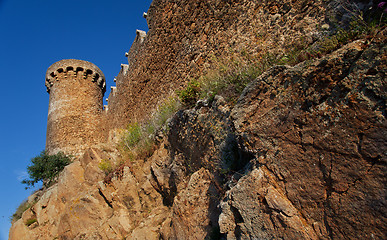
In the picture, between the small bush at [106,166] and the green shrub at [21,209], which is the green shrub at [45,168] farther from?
the small bush at [106,166]

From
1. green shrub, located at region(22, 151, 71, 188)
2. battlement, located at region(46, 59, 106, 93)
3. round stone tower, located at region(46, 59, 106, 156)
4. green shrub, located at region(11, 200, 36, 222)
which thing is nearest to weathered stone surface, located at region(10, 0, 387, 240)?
green shrub, located at region(11, 200, 36, 222)

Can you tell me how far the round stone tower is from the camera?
1447 centimetres

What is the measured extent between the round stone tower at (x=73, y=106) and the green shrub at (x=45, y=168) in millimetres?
915

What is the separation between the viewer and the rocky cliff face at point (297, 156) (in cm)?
206

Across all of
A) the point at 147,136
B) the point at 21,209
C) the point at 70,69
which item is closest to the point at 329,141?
the point at 147,136

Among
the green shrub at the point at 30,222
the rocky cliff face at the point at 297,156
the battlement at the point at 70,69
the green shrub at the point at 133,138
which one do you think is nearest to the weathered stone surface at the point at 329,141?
the rocky cliff face at the point at 297,156

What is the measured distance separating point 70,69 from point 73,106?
2.72m

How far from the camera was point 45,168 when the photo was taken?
1268cm

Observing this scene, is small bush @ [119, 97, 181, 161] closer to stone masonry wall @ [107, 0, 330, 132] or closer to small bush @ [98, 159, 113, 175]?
small bush @ [98, 159, 113, 175]

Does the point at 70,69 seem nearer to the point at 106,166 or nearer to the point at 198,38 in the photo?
the point at 106,166

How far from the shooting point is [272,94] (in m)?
2.87

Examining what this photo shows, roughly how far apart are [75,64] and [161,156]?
43.4 feet

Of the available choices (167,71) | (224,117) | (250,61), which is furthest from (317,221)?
(167,71)

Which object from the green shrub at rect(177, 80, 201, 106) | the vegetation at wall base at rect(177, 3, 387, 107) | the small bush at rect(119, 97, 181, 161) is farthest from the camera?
the small bush at rect(119, 97, 181, 161)
